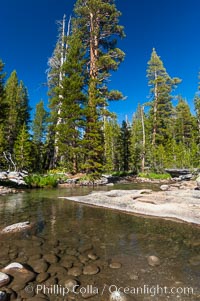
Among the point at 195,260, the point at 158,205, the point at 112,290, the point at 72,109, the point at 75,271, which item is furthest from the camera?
the point at 72,109

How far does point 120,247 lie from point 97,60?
23.0m

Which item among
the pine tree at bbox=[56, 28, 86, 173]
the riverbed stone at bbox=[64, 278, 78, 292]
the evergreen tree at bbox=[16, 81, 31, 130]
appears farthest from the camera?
the evergreen tree at bbox=[16, 81, 31, 130]

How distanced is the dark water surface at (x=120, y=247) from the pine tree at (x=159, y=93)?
31.8m

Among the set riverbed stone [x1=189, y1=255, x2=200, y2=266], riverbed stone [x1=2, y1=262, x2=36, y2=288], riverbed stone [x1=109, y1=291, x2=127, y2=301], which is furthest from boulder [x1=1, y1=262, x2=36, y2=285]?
riverbed stone [x1=189, y1=255, x2=200, y2=266]

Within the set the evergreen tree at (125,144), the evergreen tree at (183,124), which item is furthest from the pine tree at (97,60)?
the evergreen tree at (183,124)

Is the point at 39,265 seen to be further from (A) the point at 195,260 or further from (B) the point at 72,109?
(B) the point at 72,109

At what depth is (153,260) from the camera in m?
4.12

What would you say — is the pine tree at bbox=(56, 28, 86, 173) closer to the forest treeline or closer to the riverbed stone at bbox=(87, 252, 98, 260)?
the forest treeline

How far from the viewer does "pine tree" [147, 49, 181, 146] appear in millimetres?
37469

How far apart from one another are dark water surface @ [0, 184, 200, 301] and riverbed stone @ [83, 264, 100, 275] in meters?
0.09

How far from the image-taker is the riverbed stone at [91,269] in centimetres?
368

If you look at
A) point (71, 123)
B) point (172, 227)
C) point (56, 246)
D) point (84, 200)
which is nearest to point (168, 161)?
point (71, 123)

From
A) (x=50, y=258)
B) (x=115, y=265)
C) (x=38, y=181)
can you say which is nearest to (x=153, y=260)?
(x=115, y=265)

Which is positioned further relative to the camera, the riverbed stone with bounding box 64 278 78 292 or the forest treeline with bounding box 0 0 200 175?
the forest treeline with bounding box 0 0 200 175
